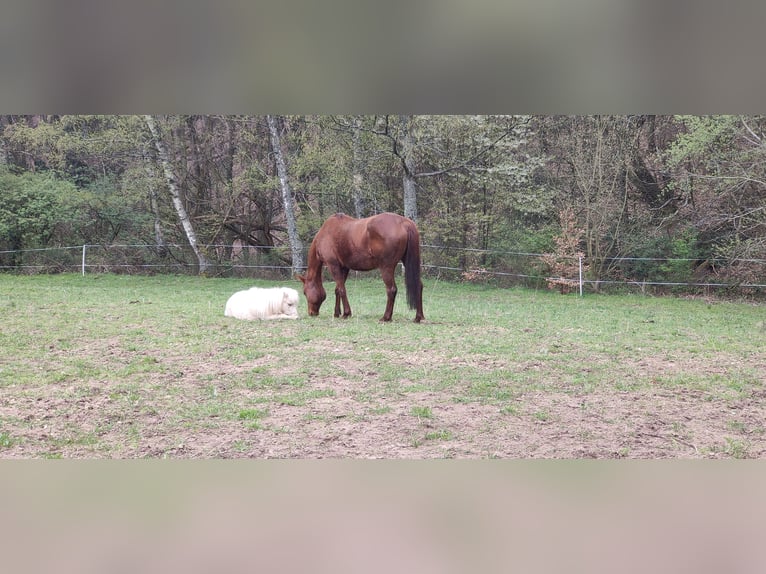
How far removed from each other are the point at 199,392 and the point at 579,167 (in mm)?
13740

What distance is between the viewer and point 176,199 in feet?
61.3

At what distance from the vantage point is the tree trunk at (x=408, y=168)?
55.2ft

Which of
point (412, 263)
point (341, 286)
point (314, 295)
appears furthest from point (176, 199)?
point (412, 263)

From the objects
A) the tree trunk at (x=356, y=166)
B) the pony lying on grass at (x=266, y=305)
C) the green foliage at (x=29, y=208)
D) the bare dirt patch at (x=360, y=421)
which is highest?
the tree trunk at (x=356, y=166)

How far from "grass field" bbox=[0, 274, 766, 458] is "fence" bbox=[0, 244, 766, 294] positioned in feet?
17.3

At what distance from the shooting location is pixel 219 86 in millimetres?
970

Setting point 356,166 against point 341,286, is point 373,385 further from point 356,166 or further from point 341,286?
point 356,166

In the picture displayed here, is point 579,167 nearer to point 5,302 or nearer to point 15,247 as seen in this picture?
point 5,302

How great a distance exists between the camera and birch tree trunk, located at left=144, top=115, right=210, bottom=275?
59.6 ft

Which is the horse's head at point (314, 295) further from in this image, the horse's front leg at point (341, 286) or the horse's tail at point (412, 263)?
the horse's tail at point (412, 263)

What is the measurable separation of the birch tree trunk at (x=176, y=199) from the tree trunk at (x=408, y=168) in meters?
6.25

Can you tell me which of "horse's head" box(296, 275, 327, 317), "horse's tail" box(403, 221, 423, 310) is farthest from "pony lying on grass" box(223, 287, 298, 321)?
"horse's tail" box(403, 221, 423, 310)

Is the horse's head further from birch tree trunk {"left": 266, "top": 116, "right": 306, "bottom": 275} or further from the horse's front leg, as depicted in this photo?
birch tree trunk {"left": 266, "top": 116, "right": 306, "bottom": 275}

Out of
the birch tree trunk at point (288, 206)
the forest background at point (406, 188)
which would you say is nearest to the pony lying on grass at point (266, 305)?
the forest background at point (406, 188)
